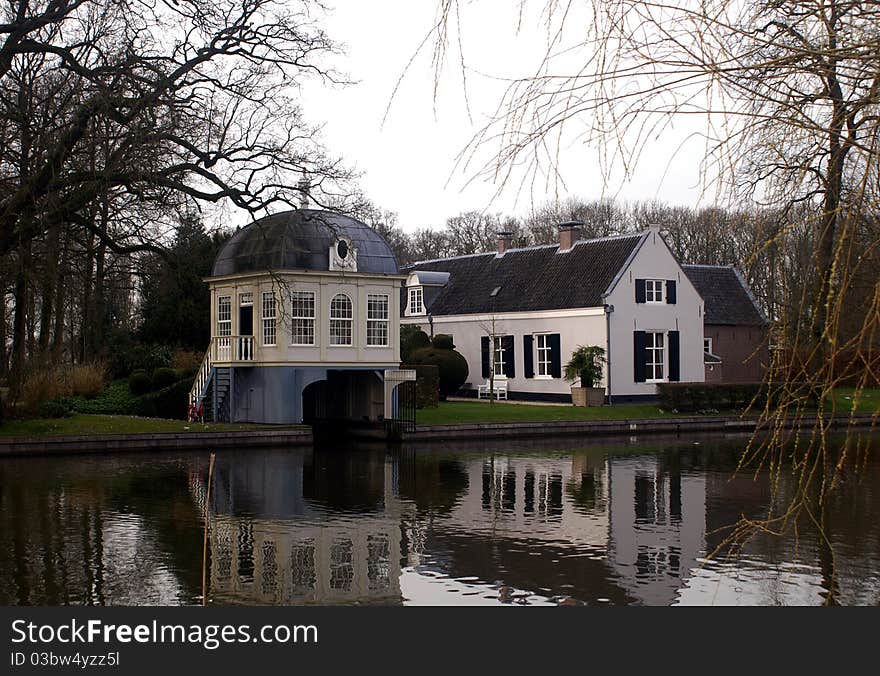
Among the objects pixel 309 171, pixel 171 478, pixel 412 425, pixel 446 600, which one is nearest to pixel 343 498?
pixel 171 478

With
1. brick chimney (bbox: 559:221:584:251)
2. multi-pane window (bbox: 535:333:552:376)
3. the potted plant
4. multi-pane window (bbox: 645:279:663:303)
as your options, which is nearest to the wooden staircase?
the potted plant

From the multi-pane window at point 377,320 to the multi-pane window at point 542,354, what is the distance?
10.0 metres

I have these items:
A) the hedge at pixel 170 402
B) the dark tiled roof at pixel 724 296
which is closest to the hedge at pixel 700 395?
the dark tiled roof at pixel 724 296

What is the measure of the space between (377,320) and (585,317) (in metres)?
9.94

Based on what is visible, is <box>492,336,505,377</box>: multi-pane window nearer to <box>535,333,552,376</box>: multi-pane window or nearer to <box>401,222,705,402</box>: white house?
<box>401,222,705,402</box>: white house

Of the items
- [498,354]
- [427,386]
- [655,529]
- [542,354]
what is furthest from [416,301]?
[655,529]

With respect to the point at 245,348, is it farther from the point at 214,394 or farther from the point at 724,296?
the point at 724,296

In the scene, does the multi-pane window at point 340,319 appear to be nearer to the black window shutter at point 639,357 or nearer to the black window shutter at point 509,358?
the black window shutter at point 509,358

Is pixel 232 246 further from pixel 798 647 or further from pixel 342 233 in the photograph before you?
pixel 798 647

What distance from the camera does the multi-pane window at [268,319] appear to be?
88.3 ft

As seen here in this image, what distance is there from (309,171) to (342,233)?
561cm

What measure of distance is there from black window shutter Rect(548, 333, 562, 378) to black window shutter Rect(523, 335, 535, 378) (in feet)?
2.72

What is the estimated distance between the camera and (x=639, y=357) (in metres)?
35.2

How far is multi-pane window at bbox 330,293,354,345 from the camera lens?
27312 mm
